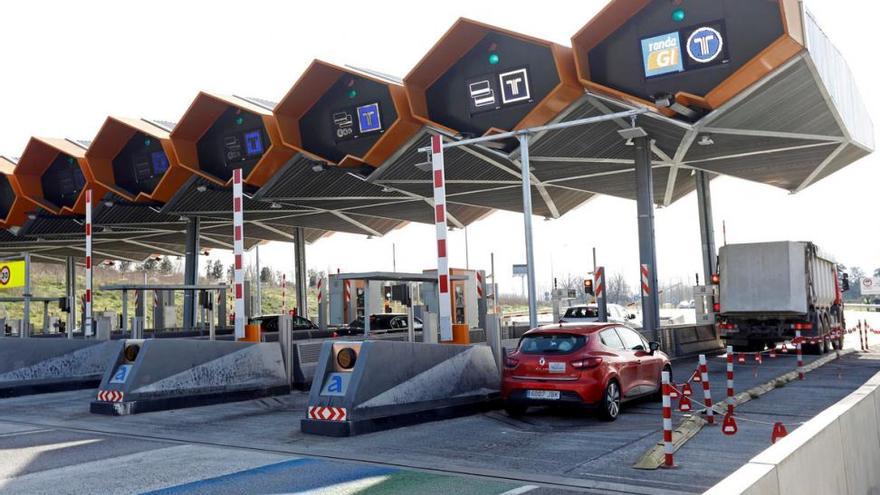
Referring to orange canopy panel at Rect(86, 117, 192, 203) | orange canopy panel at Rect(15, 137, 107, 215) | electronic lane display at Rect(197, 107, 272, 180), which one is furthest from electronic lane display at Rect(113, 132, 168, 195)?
electronic lane display at Rect(197, 107, 272, 180)

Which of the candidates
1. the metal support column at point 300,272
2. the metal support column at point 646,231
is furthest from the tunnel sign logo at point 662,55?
the metal support column at point 300,272

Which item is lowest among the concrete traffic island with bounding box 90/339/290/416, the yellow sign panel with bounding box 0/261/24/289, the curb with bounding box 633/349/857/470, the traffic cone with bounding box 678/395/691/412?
the curb with bounding box 633/349/857/470

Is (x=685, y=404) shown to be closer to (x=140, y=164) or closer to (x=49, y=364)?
(x=49, y=364)

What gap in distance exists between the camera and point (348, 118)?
24.7 m

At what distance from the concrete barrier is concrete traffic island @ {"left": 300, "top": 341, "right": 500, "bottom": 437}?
5.87 m

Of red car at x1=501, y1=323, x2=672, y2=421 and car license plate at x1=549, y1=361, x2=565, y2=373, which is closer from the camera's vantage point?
red car at x1=501, y1=323, x2=672, y2=421

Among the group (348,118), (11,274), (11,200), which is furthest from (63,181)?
(348,118)

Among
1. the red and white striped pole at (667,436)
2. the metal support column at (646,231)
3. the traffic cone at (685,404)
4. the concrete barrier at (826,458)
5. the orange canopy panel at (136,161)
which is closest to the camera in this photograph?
the concrete barrier at (826,458)

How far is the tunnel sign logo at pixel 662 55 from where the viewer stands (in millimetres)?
19484

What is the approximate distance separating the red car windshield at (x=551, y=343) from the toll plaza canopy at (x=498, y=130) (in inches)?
321

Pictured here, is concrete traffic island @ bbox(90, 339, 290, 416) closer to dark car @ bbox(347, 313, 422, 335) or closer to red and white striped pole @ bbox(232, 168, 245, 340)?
red and white striped pole @ bbox(232, 168, 245, 340)

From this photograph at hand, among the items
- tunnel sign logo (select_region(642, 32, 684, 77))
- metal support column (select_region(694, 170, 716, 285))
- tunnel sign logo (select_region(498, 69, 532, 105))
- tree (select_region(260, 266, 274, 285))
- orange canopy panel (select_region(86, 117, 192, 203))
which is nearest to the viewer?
tunnel sign logo (select_region(642, 32, 684, 77))

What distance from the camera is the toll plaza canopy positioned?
62.6ft

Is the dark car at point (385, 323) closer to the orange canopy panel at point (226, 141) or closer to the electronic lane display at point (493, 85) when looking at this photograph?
the orange canopy panel at point (226, 141)
